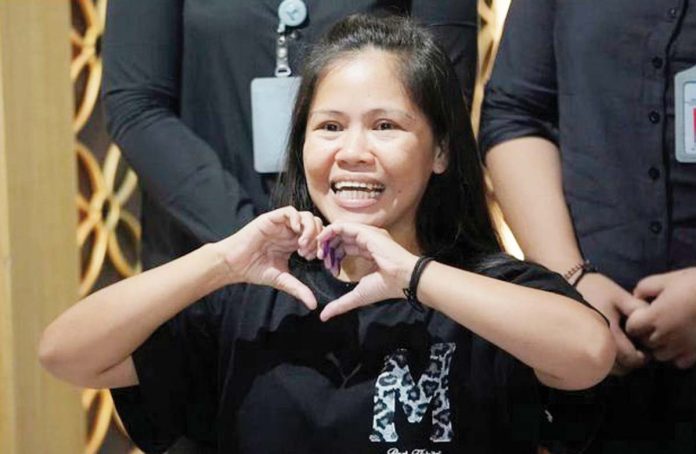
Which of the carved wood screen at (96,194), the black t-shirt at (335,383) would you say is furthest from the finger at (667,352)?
the carved wood screen at (96,194)

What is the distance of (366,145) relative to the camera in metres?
1.37

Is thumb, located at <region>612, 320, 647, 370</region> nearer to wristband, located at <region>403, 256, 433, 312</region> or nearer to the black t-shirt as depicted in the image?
the black t-shirt

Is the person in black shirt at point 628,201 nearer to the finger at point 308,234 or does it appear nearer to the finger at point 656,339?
the finger at point 656,339

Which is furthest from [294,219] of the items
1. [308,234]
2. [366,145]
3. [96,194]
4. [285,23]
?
[96,194]

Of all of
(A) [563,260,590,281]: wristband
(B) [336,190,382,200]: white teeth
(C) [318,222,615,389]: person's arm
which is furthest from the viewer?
(A) [563,260,590,281]: wristband

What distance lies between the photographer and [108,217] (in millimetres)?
1812

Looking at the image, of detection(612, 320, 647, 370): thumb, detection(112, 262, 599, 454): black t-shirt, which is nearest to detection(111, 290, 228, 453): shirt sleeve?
detection(112, 262, 599, 454): black t-shirt

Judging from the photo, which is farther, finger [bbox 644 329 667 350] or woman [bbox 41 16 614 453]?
finger [bbox 644 329 667 350]

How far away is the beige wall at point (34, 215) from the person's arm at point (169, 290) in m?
0.42

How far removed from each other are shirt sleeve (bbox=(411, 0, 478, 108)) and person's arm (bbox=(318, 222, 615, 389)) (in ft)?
1.08

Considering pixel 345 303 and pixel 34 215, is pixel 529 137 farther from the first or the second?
pixel 34 215

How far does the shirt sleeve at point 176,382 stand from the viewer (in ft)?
4.48

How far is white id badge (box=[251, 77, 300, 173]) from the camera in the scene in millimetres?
1532

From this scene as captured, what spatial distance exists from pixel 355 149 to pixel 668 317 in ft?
1.44
